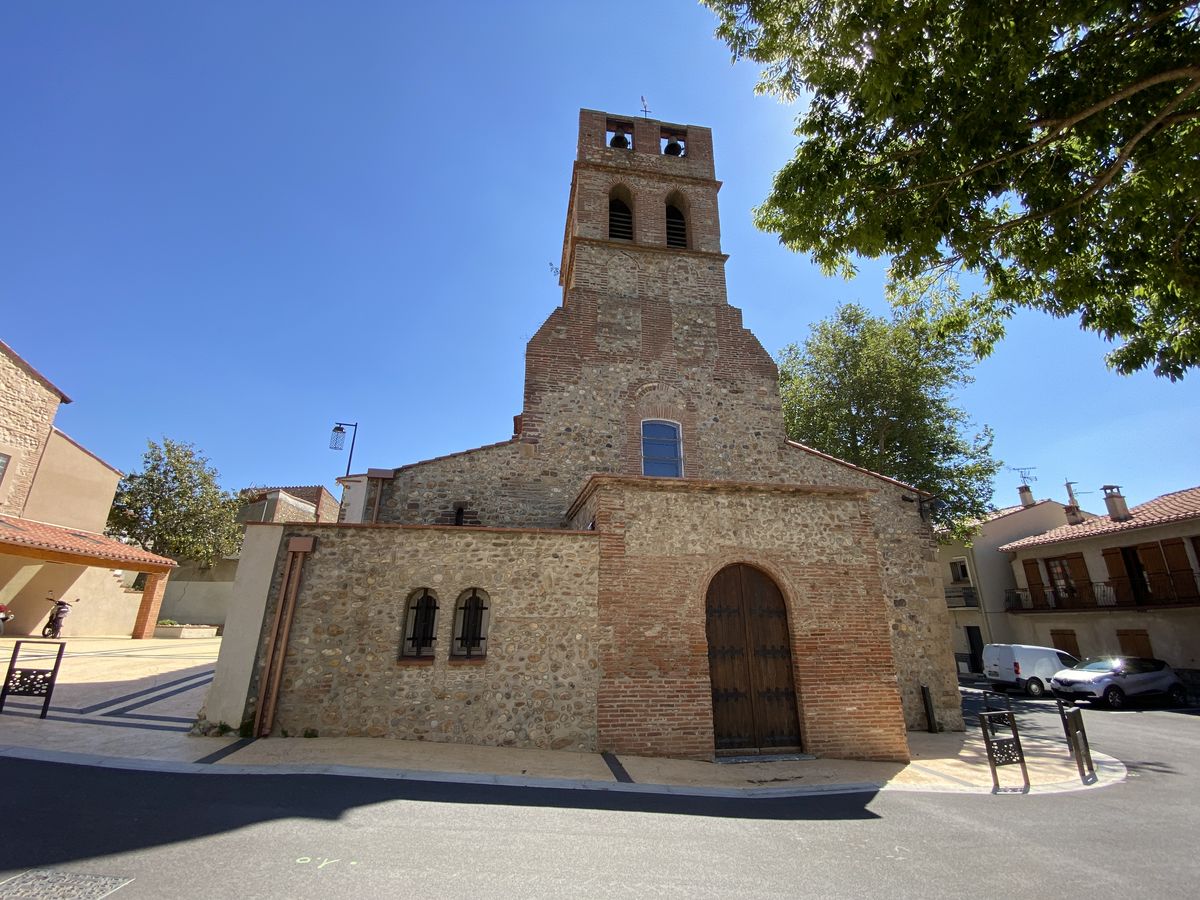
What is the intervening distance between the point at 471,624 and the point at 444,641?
1.58ft

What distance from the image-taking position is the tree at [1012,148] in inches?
225

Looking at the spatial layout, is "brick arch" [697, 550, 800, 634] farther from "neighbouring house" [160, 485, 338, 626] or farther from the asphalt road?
"neighbouring house" [160, 485, 338, 626]

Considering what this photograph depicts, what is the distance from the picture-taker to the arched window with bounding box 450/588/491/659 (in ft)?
28.4

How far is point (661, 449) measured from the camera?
44.7 feet

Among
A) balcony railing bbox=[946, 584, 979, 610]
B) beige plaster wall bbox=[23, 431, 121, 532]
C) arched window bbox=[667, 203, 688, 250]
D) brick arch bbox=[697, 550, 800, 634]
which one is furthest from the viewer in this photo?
balcony railing bbox=[946, 584, 979, 610]

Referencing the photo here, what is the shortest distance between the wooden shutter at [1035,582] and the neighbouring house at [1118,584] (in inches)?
1.8

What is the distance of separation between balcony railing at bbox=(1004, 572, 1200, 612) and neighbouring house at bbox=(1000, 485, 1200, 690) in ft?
0.11

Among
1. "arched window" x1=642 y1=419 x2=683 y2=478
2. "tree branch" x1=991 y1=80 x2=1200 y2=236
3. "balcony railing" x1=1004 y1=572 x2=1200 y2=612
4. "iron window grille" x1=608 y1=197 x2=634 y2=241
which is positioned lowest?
"balcony railing" x1=1004 y1=572 x2=1200 y2=612

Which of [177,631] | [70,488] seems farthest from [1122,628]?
[70,488]

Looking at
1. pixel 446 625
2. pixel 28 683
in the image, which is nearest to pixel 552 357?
pixel 446 625

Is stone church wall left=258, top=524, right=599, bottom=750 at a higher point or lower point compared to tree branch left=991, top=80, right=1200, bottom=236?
lower

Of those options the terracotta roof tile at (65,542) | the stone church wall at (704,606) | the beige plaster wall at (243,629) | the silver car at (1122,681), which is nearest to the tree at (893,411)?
A: the silver car at (1122,681)

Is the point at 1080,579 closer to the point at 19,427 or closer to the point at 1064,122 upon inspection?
the point at 1064,122

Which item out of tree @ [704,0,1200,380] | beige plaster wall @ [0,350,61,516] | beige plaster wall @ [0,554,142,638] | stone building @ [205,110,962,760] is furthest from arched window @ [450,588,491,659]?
beige plaster wall @ [0,554,142,638]
